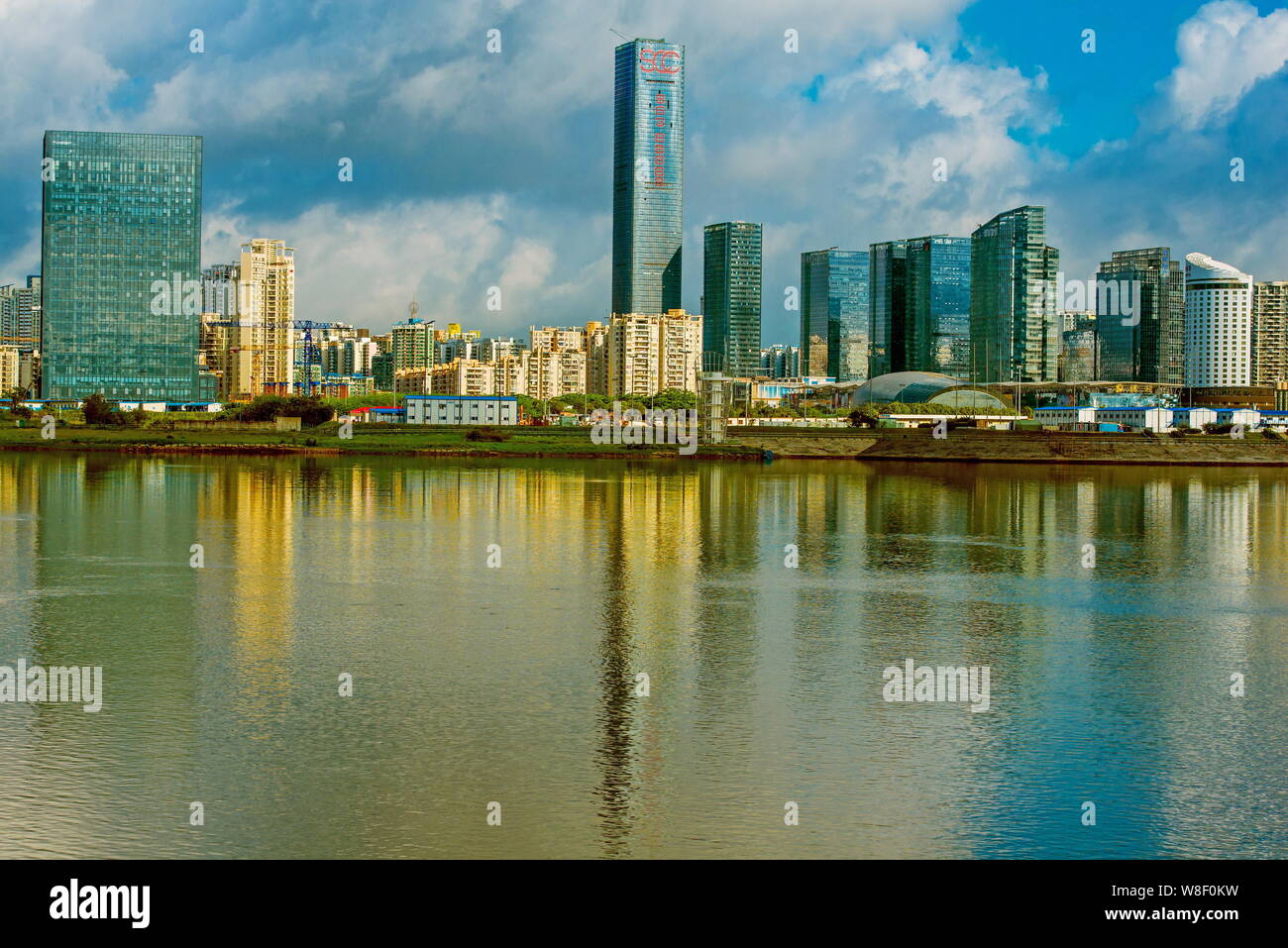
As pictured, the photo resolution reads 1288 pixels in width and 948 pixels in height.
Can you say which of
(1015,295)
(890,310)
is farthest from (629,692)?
(890,310)

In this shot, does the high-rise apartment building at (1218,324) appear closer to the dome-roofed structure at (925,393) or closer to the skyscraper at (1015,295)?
the skyscraper at (1015,295)

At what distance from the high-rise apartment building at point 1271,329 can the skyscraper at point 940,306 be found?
132ft

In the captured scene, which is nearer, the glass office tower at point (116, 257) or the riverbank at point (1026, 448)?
the riverbank at point (1026, 448)

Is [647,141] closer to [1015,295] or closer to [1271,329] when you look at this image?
[1015,295]

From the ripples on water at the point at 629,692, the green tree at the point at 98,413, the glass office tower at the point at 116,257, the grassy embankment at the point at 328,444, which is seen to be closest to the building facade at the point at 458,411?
the grassy embankment at the point at 328,444

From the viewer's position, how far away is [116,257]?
13038 centimetres

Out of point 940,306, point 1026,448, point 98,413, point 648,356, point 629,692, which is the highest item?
point 940,306

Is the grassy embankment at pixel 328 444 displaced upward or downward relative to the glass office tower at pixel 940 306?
downward

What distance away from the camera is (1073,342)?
19462 cm

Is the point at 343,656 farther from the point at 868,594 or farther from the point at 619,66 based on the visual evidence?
the point at 619,66

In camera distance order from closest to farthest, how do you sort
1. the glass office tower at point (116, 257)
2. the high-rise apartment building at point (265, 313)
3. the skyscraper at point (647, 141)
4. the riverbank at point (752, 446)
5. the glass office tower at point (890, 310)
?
the riverbank at point (752, 446), the glass office tower at point (116, 257), the high-rise apartment building at point (265, 313), the glass office tower at point (890, 310), the skyscraper at point (647, 141)

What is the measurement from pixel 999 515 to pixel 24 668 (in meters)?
30.2

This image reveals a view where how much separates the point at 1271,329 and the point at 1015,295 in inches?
2044

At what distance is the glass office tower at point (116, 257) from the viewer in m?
128
